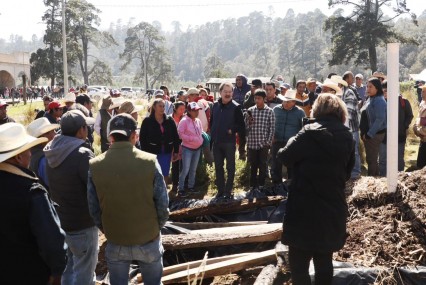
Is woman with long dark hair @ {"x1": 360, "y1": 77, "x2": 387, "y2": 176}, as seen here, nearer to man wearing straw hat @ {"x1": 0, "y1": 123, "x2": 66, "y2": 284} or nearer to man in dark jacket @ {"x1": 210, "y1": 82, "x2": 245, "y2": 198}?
man in dark jacket @ {"x1": 210, "y1": 82, "x2": 245, "y2": 198}

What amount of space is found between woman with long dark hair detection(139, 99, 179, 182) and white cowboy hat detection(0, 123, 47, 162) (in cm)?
422

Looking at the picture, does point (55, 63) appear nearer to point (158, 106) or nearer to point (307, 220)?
point (158, 106)

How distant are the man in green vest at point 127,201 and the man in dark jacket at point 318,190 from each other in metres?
1.01

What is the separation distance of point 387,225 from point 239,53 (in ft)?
547

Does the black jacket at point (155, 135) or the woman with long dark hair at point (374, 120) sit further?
the woman with long dark hair at point (374, 120)

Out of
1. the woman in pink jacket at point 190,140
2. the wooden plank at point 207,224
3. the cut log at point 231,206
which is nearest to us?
the wooden plank at point 207,224

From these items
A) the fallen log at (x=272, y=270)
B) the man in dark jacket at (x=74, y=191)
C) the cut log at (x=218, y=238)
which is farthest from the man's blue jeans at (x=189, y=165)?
the man in dark jacket at (x=74, y=191)

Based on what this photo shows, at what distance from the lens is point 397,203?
5.18 meters

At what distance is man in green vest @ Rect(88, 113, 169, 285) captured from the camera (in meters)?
3.33

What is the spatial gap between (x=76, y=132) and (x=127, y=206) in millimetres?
983

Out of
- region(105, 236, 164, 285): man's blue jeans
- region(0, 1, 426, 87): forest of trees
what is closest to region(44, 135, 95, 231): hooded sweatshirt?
region(105, 236, 164, 285): man's blue jeans

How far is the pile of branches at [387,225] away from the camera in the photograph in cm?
446

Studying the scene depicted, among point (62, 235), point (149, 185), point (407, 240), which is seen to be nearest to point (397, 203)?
point (407, 240)

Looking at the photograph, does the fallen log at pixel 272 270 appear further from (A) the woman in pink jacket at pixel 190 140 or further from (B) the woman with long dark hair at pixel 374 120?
(A) the woman in pink jacket at pixel 190 140
